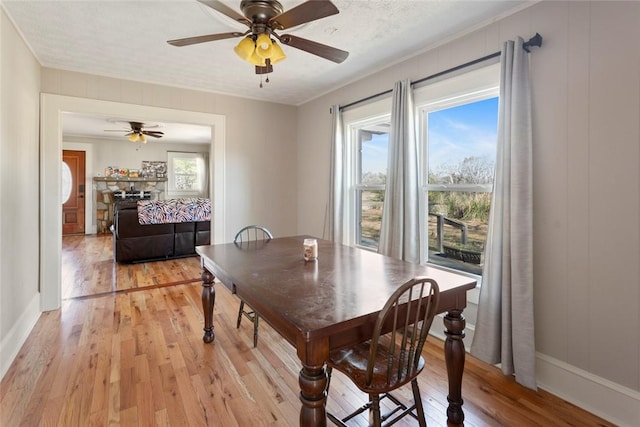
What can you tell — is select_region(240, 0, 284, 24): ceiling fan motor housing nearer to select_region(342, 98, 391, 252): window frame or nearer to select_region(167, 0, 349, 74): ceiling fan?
select_region(167, 0, 349, 74): ceiling fan

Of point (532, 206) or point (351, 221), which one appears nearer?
point (532, 206)

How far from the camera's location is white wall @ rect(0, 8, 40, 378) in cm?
219

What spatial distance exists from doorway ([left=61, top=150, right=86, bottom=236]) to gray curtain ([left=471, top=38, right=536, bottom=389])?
30.3ft

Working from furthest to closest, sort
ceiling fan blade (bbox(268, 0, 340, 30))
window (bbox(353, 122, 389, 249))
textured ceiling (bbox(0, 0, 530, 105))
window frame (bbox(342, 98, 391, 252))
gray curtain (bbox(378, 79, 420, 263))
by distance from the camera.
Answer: window frame (bbox(342, 98, 391, 252)) → window (bbox(353, 122, 389, 249)) → gray curtain (bbox(378, 79, 420, 263)) → textured ceiling (bbox(0, 0, 530, 105)) → ceiling fan blade (bbox(268, 0, 340, 30))

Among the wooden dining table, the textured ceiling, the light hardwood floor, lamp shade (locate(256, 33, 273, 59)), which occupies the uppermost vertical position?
the textured ceiling

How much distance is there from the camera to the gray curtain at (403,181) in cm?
278

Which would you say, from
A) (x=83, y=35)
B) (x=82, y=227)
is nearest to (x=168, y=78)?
(x=83, y=35)

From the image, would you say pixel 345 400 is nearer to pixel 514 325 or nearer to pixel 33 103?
pixel 514 325

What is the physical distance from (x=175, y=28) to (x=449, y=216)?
2597 mm

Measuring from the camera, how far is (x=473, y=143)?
2.56 metres

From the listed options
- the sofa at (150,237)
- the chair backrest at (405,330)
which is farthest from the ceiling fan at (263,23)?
the sofa at (150,237)

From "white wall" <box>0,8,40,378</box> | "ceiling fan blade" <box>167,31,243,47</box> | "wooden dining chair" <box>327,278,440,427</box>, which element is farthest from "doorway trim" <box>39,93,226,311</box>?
"wooden dining chair" <box>327,278,440,427</box>

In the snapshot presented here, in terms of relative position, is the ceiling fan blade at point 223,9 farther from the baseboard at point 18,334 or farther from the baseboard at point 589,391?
the baseboard at point 589,391

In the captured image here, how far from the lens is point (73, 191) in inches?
315
